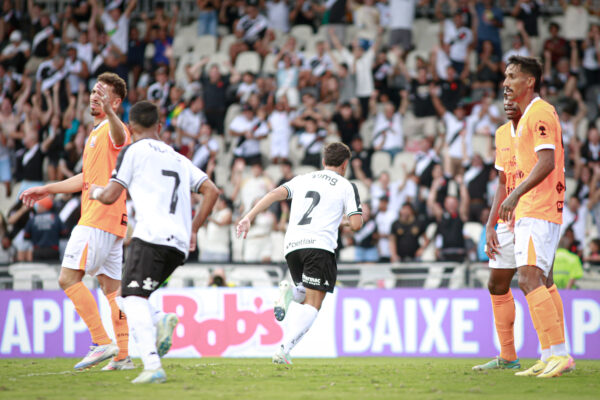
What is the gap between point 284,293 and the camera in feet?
28.3

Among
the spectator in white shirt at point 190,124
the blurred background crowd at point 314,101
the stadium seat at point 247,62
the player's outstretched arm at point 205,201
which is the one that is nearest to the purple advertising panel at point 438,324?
the blurred background crowd at point 314,101

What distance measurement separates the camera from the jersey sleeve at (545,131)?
7387 millimetres

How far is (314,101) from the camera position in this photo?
18766mm

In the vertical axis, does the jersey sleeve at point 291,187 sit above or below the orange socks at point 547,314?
above

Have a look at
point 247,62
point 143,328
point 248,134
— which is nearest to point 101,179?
point 143,328

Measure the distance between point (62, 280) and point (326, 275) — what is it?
2696 mm

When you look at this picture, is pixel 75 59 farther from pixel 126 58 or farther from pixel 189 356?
pixel 189 356

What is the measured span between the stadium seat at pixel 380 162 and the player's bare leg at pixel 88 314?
1037 centimetres

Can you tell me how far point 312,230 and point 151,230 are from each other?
8.10 feet

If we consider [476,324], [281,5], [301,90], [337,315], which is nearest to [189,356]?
[337,315]

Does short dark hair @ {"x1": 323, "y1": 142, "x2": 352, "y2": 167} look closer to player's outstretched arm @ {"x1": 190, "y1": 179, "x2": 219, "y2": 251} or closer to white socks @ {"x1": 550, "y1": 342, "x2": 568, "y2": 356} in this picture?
player's outstretched arm @ {"x1": 190, "y1": 179, "x2": 219, "y2": 251}

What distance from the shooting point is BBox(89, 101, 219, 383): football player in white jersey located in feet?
21.7

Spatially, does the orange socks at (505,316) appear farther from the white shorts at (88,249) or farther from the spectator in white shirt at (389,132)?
the spectator in white shirt at (389,132)

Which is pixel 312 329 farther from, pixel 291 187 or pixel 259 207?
pixel 259 207
